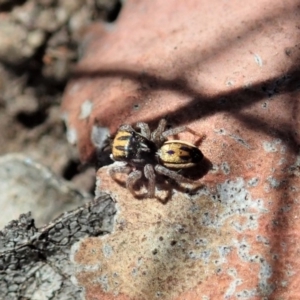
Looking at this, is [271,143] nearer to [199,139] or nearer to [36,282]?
[199,139]

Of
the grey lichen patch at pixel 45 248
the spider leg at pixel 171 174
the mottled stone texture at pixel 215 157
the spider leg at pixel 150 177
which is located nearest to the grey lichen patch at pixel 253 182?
the mottled stone texture at pixel 215 157

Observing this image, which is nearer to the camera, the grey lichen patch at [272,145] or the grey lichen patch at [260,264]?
the grey lichen patch at [260,264]

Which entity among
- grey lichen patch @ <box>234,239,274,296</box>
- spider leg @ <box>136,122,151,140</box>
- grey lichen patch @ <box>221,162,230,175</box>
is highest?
spider leg @ <box>136,122,151,140</box>

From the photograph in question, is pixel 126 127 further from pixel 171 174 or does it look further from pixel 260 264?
pixel 260 264

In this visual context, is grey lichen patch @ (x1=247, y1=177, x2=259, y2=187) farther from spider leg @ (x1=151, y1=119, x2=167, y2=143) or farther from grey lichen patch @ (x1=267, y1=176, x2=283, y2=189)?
spider leg @ (x1=151, y1=119, x2=167, y2=143)

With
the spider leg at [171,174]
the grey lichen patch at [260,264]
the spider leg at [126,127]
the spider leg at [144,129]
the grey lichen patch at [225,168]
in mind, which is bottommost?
the grey lichen patch at [260,264]

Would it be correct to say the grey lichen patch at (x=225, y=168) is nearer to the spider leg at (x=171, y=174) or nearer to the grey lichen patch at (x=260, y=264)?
the spider leg at (x=171, y=174)

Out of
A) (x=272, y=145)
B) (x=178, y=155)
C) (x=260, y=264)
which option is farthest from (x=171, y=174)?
(x=260, y=264)

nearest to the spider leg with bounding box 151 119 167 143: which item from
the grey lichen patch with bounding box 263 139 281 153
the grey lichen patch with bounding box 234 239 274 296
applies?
the grey lichen patch with bounding box 263 139 281 153
